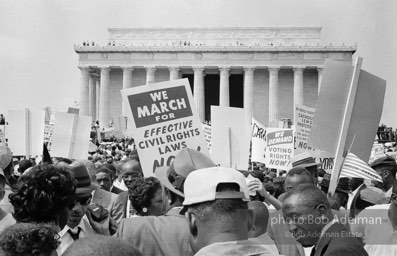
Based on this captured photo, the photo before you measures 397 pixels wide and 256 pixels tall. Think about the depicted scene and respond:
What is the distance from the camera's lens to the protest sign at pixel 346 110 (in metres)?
8.20

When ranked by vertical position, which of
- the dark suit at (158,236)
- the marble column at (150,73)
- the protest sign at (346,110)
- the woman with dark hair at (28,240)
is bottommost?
the dark suit at (158,236)

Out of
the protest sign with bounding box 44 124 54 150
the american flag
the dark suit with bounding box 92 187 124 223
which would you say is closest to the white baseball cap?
the american flag

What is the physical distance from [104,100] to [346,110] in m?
70.5

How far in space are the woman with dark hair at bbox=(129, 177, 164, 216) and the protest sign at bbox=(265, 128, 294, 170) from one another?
9.45 m

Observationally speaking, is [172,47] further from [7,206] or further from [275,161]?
[7,206]

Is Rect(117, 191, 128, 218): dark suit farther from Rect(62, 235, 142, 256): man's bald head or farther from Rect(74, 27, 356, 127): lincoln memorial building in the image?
Rect(74, 27, 356, 127): lincoln memorial building

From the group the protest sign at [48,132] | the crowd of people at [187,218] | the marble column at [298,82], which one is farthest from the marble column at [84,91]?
the crowd of people at [187,218]

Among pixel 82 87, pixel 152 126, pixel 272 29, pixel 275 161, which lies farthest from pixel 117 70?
pixel 152 126

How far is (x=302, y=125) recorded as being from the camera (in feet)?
51.6

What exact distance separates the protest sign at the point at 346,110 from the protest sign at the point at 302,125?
6.55 m

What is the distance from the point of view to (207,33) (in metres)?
78.6

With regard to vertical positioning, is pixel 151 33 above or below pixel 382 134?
above

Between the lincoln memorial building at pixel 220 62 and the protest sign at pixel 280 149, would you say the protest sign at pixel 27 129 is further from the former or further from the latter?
the lincoln memorial building at pixel 220 62

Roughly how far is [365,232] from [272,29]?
72970 mm
